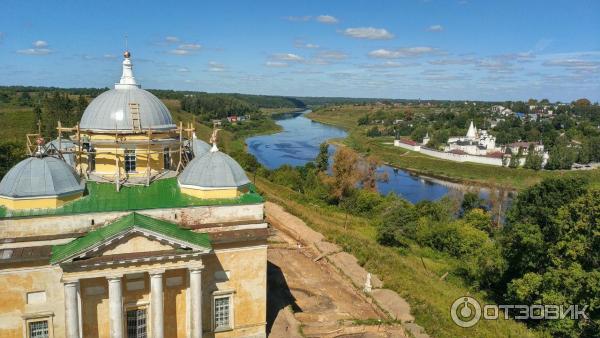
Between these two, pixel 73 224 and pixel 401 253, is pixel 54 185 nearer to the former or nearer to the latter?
pixel 73 224

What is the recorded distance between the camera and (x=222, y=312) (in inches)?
648

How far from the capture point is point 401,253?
32594 mm

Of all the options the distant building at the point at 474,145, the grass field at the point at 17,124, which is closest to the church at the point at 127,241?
the grass field at the point at 17,124

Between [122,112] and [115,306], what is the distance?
7.46 metres

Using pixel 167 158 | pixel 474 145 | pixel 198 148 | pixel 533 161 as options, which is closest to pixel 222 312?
pixel 167 158

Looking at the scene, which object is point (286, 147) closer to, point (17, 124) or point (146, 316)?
point (17, 124)

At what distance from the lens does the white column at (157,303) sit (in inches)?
562

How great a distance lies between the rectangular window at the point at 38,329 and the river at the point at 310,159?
48417 millimetres

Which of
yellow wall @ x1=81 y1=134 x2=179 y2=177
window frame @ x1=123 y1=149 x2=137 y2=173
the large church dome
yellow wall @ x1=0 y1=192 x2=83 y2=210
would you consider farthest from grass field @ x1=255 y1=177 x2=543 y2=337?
yellow wall @ x1=0 y1=192 x2=83 y2=210

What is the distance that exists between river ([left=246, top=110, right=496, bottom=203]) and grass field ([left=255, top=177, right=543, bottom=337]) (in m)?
23.3

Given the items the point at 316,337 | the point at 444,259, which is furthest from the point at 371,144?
the point at 316,337

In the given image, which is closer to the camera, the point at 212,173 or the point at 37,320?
the point at 37,320

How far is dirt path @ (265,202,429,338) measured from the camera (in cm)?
1814

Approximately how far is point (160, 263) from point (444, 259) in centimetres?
2412
